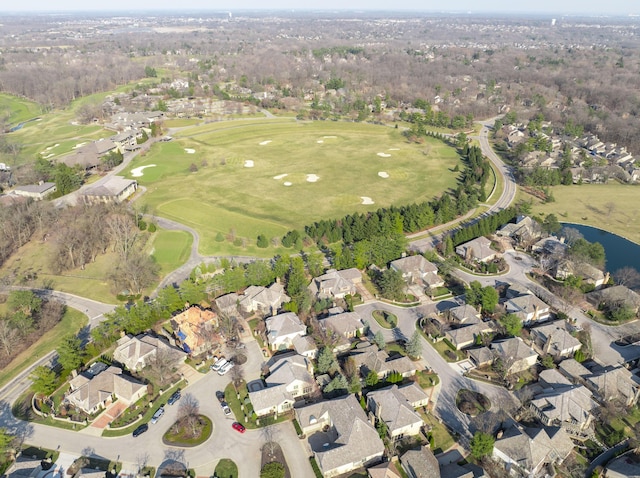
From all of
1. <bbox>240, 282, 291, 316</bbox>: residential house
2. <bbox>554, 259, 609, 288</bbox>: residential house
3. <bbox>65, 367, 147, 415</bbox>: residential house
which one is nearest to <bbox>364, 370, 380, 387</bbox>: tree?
<bbox>240, 282, 291, 316</bbox>: residential house

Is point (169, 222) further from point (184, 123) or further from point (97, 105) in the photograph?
point (97, 105)

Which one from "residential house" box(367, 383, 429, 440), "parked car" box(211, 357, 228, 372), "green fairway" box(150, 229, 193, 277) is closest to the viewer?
"residential house" box(367, 383, 429, 440)

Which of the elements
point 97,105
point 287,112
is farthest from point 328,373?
point 97,105

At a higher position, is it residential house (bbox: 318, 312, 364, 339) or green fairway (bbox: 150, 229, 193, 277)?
residential house (bbox: 318, 312, 364, 339)

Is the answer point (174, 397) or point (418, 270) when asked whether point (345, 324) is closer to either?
point (418, 270)

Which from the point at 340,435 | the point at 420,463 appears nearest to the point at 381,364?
the point at 340,435

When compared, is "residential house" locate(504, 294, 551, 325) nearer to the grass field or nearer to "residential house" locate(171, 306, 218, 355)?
the grass field
